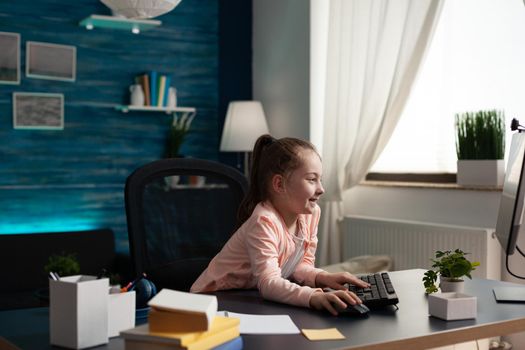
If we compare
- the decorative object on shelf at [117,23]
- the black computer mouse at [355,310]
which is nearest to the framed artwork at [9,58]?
the decorative object on shelf at [117,23]

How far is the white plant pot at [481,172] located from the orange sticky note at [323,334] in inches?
87.0

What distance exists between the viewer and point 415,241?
368 centimetres

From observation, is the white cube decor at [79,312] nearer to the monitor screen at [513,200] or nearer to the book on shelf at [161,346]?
the book on shelf at [161,346]

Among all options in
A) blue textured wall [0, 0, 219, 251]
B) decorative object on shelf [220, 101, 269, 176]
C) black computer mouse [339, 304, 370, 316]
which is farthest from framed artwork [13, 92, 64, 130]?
black computer mouse [339, 304, 370, 316]

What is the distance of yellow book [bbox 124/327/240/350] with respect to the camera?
1092 millimetres

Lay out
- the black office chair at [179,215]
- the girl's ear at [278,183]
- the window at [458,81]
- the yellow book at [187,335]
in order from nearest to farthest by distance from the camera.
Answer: the yellow book at [187,335], the girl's ear at [278,183], the black office chair at [179,215], the window at [458,81]

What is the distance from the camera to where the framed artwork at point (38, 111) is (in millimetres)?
4414

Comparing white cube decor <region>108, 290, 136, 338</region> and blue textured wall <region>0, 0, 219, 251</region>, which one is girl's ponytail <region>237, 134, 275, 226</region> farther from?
blue textured wall <region>0, 0, 219, 251</region>

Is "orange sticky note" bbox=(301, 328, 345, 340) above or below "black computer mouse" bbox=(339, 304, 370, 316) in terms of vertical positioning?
below

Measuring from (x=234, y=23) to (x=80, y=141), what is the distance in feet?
4.86

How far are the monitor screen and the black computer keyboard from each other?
0.30 m

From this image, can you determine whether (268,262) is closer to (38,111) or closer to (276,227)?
(276,227)

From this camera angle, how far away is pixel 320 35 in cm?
460

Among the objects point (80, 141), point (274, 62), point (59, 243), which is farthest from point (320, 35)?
point (59, 243)
